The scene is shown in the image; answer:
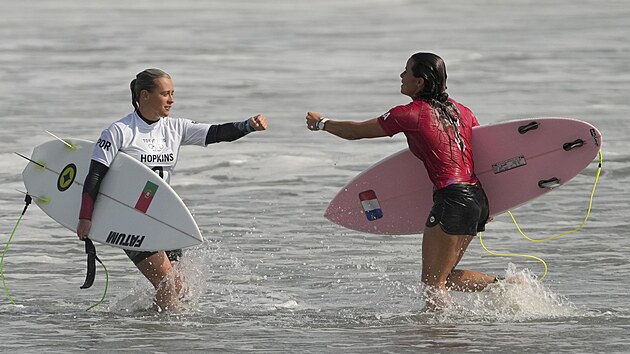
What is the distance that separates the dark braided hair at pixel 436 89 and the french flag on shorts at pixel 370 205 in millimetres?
891

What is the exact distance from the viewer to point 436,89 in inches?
250

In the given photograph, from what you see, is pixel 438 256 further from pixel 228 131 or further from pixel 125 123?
pixel 125 123

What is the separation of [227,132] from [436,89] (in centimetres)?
120

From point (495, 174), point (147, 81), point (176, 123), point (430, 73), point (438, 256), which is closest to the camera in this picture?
point (430, 73)

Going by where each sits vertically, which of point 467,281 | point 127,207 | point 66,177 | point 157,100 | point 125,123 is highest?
point 157,100

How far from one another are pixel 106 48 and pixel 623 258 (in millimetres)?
15371

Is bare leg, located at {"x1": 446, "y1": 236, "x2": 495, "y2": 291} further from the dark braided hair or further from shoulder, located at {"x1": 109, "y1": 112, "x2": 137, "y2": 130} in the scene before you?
shoulder, located at {"x1": 109, "y1": 112, "x2": 137, "y2": 130}

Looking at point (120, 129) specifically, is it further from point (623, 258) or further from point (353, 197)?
point (623, 258)

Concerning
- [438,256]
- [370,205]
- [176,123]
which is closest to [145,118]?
[176,123]

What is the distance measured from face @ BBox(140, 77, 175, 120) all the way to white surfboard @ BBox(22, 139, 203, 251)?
253 millimetres

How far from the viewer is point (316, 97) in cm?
1662

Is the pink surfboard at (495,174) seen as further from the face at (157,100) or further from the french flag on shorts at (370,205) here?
the face at (157,100)

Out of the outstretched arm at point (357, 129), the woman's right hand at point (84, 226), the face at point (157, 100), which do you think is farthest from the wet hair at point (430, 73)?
the woman's right hand at point (84, 226)

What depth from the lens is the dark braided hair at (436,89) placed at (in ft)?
20.7
